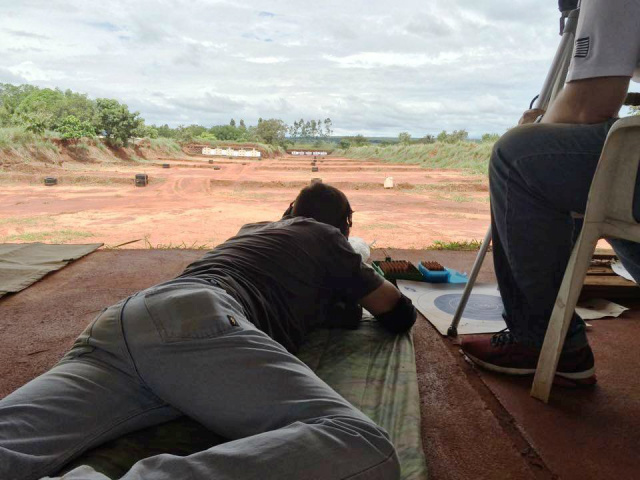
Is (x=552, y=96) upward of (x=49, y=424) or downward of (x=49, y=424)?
upward

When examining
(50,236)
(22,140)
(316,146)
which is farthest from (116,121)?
(316,146)

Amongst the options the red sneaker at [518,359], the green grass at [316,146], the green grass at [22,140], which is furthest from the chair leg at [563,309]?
the green grass at [316,146]

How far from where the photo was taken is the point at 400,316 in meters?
1.65

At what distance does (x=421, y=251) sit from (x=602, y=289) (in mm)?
1359

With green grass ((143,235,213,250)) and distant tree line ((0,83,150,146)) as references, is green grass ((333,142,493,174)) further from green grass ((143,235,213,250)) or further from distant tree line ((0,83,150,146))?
distant tree line ((0,83,150,146))

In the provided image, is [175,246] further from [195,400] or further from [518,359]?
[195,400]

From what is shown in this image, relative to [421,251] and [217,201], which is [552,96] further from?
[217,201]

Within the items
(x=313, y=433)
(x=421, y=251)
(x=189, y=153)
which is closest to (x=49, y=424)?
(x=313, y=433)

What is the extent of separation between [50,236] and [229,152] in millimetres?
23346

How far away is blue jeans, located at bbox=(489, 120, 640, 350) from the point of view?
3.94 feet

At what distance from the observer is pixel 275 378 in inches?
34.3

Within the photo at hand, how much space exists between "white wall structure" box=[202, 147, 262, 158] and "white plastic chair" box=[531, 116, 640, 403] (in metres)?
27.6

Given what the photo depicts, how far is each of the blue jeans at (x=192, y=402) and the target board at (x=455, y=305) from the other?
1.13 m

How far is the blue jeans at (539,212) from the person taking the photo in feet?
3.94
